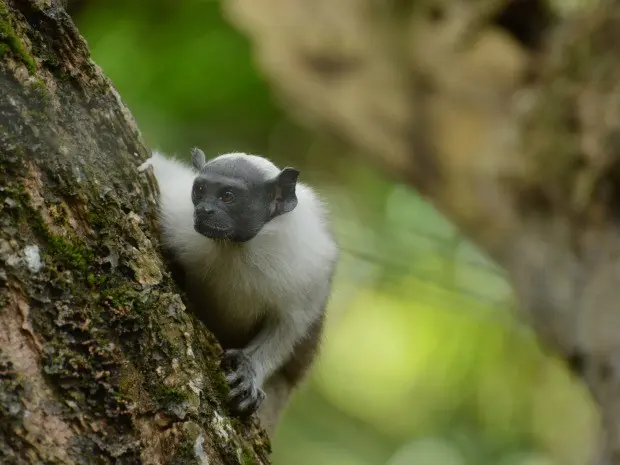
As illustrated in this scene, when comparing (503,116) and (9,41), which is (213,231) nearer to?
(9,41)

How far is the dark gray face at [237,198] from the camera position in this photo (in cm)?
355

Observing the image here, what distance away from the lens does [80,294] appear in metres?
2.52

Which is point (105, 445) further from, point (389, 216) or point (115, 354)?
point (389, 216)

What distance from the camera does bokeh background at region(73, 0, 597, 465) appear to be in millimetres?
8828

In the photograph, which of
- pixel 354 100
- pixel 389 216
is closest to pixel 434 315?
pixel 389 216

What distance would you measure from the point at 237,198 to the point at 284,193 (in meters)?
0.22

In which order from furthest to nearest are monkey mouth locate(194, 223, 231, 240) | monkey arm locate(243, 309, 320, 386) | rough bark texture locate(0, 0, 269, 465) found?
monkey arm locate(243, 309, 320, 386) < monkey mouth locate(194, 223, 231, 240) < rough bark texture locate(0, 0, 269, 465)

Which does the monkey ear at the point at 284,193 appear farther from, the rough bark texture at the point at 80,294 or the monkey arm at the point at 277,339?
the rough bark texture at the point at 80,294

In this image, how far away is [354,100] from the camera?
7.75 m

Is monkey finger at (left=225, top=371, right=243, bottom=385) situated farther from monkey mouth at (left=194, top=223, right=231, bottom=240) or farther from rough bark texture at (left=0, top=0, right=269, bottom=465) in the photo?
monkey mouth at (left=194, top=223, right=231, bottom=240)

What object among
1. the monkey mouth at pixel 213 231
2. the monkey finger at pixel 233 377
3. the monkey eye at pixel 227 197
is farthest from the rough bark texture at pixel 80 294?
the monkey eye at pixel 227 197

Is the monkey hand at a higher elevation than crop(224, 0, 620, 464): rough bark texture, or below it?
below

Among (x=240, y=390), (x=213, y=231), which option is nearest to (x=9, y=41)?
(x=213, y=231)

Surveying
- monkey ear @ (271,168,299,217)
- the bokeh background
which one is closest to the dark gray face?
monkey ear @ (271,168,299,217)
